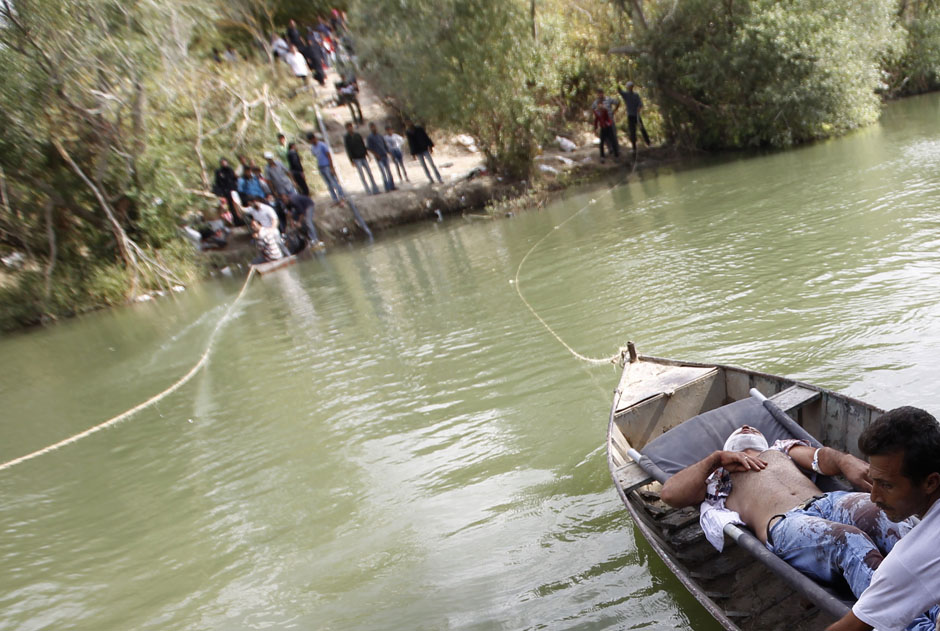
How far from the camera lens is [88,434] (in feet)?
28.4

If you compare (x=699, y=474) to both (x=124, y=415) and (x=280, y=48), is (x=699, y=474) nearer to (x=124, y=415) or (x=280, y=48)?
(x=124, y=415)

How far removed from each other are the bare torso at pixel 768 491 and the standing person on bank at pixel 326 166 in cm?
1646

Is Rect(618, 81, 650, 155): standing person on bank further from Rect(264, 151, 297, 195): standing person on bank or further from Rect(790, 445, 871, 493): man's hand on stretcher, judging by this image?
Rect(790, 445, 871, 493): man's hand on stretcher

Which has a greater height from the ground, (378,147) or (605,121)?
(378,147)

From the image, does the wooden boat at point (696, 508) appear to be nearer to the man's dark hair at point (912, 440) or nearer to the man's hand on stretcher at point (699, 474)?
the man's hand on stretcher at point (699, 474)

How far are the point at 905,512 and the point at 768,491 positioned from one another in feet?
3.46

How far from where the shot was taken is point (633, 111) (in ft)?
68.0

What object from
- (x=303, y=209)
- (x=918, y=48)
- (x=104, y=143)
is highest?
(x=104, y=143)

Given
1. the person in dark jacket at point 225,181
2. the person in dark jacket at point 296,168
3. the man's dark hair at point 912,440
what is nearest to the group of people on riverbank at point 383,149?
the person in dark jacket at point 296,168

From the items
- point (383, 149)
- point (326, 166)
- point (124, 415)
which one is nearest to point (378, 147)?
point (383, 149)

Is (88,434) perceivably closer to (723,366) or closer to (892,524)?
(723,366)

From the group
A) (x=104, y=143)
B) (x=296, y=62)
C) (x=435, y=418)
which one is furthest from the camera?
(x=296, y=62)

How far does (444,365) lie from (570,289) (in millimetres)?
2787

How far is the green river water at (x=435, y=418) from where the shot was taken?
4.74 m
